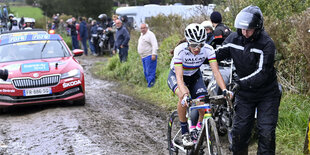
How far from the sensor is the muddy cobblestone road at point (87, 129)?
710cm

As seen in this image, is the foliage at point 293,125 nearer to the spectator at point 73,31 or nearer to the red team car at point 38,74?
the red team car at point 38,74

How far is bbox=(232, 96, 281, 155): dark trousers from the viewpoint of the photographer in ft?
16.8

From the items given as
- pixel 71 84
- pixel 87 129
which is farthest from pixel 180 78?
pixel 71 84

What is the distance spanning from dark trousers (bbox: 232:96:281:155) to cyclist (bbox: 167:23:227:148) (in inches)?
15.6

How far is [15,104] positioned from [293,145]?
640 centimetres

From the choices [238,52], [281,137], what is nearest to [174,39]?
[281,137]

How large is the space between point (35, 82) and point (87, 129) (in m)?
2.48

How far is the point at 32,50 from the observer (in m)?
11.3

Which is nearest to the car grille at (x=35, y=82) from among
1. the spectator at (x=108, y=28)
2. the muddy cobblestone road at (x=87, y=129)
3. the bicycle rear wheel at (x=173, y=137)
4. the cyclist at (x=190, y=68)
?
the muddy cobblestone road at (x=87, y=129)

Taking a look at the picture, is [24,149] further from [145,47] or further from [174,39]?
[174,39]

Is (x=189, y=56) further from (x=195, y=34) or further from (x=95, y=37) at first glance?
(x=95, y=37)

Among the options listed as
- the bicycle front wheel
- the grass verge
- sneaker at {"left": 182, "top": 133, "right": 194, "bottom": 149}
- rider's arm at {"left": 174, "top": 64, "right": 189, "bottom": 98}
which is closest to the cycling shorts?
rider's arm at {"left": 174, "top": 64, "right": 189, "bottom": 98}

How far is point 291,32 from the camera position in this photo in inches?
343

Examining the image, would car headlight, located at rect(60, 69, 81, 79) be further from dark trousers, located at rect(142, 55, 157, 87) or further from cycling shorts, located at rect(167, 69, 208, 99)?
cycling shorts, located at rect(167, 69, 208, 99)
